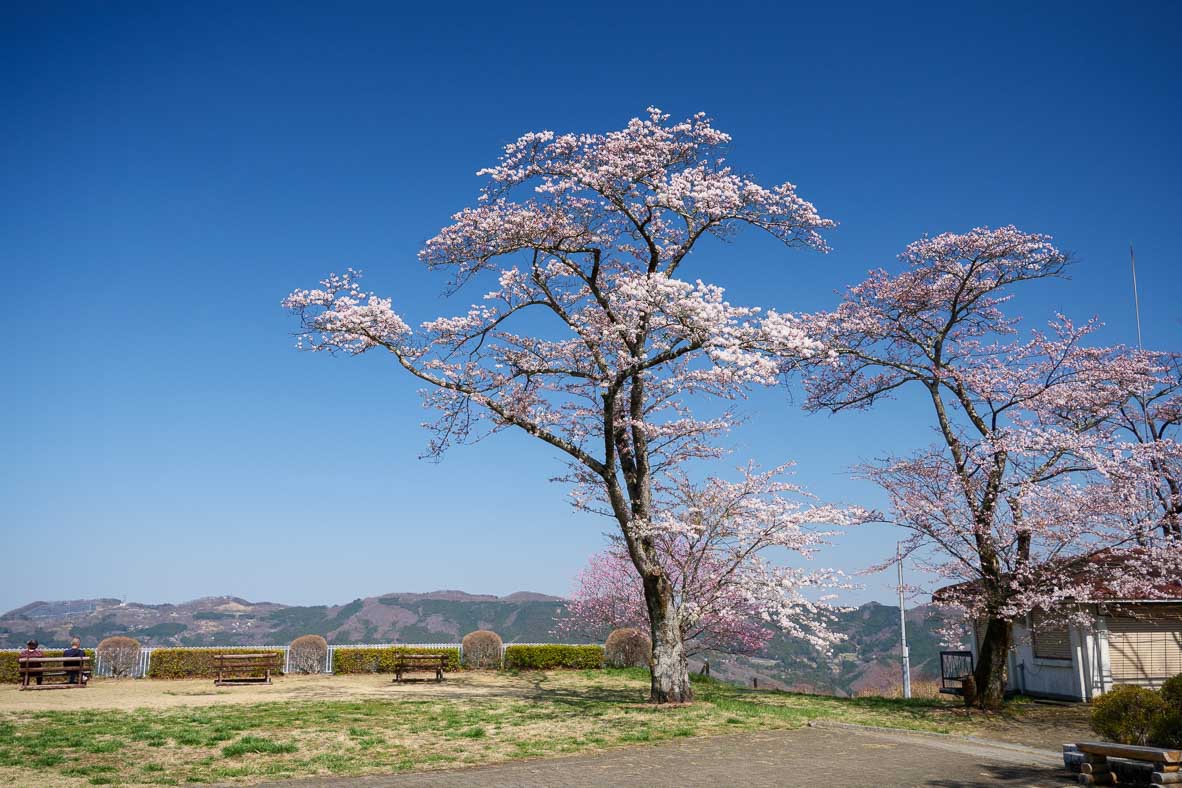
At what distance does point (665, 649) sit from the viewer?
54.7 ft

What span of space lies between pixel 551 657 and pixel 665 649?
1083 centimetres

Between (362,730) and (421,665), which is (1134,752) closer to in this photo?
(362,730)

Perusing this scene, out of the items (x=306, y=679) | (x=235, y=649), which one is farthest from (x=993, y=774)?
(x=235, y=649)

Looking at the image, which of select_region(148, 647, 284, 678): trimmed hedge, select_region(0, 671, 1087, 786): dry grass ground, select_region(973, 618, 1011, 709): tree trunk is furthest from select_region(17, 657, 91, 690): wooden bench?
select_region(973, 618, 1011, 709): tree trunk

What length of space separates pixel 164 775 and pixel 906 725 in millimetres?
12038

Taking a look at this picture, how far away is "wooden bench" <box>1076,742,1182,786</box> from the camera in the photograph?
876 centimetres

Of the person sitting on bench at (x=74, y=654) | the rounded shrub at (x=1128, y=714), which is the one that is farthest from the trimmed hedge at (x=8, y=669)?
the rounded shrub at (x=1128, y=714)

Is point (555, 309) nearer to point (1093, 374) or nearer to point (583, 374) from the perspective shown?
point (583, 374)

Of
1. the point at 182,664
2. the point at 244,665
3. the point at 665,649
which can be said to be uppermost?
the point at 665,649

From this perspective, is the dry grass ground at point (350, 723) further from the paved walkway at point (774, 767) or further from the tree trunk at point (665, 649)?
the paved walkway at point (774, 767)

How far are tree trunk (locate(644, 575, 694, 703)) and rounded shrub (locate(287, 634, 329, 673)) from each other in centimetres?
1269

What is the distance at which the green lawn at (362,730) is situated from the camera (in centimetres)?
1002

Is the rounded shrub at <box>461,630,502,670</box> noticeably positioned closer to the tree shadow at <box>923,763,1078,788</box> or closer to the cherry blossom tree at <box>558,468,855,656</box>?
the cherry blossom tree at <box>558,468,855,656</box>

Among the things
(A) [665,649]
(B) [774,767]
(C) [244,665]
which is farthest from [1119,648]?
(C) [244,665]
